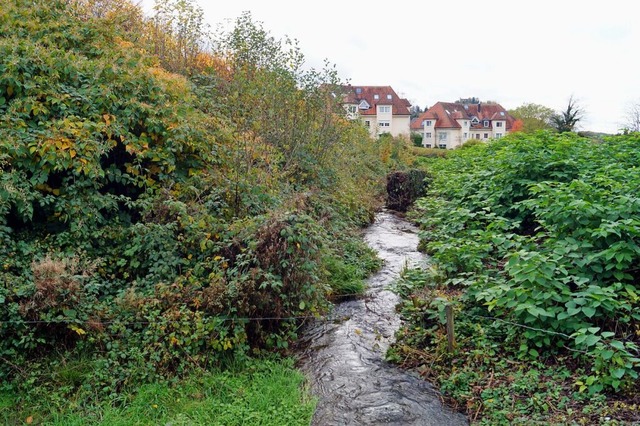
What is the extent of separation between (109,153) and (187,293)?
9.96 feet

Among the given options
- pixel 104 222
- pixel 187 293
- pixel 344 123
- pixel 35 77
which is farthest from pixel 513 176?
pixel 35 77

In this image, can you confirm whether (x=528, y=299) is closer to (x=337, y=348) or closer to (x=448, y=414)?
(x=448, y=414)

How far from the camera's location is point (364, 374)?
514cm

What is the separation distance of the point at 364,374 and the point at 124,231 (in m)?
3.83

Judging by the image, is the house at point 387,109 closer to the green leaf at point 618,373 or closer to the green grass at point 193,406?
the green grass at point 193,406

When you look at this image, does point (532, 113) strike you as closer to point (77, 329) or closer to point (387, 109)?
point (387, 109)

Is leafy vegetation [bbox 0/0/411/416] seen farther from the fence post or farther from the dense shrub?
the dense shrub

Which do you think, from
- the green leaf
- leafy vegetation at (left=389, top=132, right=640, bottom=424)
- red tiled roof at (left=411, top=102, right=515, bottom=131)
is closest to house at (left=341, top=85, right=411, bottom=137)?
red tiled roof at (left=411, top=102, right=515, bottom=131)

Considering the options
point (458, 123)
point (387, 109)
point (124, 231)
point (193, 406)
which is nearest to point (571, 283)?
point (193, 406)

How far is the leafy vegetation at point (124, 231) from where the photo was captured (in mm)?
4938

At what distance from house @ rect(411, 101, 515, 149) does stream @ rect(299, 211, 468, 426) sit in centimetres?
6045

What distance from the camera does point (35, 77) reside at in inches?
258

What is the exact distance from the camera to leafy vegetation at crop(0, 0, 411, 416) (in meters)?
4.94

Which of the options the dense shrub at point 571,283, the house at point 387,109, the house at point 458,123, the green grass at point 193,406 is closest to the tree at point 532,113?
the house at point 458,123
